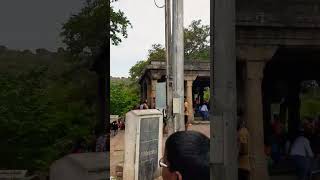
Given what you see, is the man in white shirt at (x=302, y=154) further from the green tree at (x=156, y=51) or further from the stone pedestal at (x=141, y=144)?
the green tree at (x=156, y=51)

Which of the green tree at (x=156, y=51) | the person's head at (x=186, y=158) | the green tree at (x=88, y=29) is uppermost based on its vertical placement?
the green tree at (x=156, y=51)

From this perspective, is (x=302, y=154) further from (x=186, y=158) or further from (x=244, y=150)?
(x=186, y=158)

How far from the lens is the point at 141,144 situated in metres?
9.41

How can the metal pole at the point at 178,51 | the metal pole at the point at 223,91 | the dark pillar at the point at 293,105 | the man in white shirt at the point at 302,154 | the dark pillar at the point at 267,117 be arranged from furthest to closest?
the dark pillar at the point at 293,105, the dark pillar at the point at 267,117, the metal pole at the point at 178,51, the man in white shirt at the point at 302,154, the metal pole at the point at 223,91

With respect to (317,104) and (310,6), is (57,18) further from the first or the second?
(317,104)

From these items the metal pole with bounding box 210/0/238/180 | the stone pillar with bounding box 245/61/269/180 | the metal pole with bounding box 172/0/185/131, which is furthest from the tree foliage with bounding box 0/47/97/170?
the metal pole with bounding box 172/0/185/131

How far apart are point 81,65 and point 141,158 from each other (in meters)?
5.13

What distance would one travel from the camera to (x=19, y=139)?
14.4 feet

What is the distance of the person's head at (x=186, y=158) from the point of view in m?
2.10

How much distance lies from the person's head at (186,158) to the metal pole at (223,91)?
6.16 ft

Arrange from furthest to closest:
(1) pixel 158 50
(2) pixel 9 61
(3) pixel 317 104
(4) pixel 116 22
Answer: (1) pixel 158 50 → (4) pixel 116 22 → (3) pixel 317 104 → (2) pixel 9 61

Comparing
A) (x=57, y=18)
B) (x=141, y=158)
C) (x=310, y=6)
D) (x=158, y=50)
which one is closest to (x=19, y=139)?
(x=57, y=18)

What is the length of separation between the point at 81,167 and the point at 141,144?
16.3 ft

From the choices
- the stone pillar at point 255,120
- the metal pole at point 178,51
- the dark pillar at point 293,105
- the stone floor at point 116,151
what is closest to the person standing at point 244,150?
the stone pillar at point 255,120
